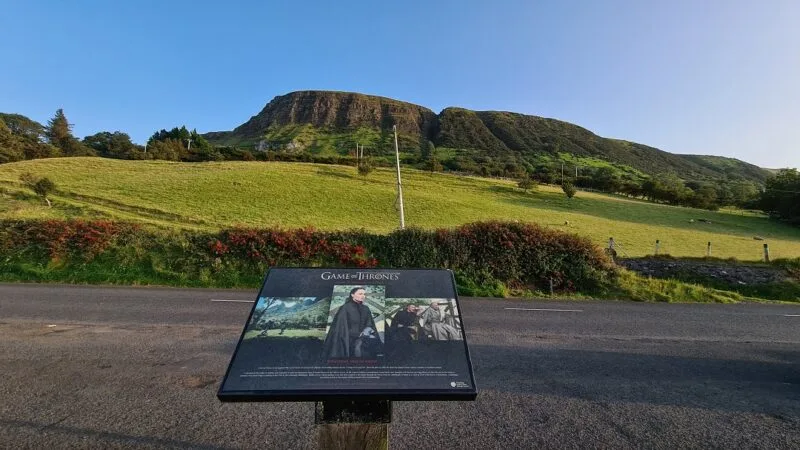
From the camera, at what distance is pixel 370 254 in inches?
735

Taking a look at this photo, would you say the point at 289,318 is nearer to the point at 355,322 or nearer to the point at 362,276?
the point at 355,322

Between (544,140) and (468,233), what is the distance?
592ft

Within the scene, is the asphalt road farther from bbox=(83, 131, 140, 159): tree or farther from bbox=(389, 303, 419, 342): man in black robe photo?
bbox=(83, 131, 140, 159): tree

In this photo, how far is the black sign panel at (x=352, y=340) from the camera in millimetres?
2963

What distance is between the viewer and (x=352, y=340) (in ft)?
10.9

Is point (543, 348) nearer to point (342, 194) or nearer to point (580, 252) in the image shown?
point (580, 252)

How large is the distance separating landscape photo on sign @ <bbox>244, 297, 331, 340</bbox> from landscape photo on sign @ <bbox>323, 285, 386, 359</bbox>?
0.08 m

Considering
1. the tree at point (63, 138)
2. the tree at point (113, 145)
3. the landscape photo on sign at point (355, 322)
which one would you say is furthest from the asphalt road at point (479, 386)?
the tree at point (63, 138)

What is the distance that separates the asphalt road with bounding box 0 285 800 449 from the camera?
16.6ft

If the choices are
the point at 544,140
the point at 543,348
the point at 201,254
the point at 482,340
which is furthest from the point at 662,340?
the point at 544,140

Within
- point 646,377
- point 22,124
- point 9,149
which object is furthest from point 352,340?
point 22,124

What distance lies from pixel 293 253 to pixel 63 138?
109 meters

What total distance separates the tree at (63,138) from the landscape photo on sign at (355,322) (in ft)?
352

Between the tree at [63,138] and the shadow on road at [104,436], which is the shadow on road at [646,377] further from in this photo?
the tree at [63,138]
